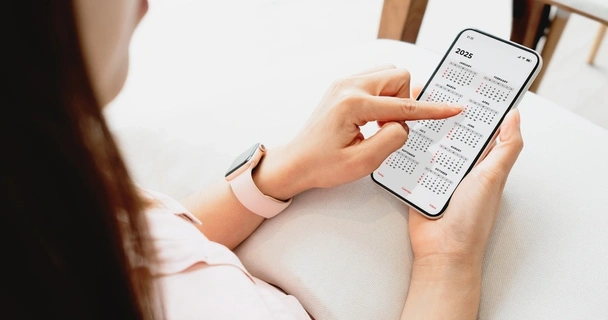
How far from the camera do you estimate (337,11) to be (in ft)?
5.55

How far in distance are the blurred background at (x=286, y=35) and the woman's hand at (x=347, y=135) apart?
861 millimetres

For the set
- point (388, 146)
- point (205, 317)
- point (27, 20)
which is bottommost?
point (205, 317)

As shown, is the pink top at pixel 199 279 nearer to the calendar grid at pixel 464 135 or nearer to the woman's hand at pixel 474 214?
the woman's hand at pixel 474 214

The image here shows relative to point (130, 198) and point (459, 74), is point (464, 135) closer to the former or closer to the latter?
point (459, 74)

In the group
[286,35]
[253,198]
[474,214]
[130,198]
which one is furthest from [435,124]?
[286,35]

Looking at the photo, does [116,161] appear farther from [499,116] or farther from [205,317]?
[499,116]

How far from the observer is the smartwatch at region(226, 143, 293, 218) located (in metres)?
0.60

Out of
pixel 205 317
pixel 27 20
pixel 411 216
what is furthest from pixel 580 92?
pixel 27 20

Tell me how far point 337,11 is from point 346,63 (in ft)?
3.27

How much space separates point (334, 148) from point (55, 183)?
344 mm

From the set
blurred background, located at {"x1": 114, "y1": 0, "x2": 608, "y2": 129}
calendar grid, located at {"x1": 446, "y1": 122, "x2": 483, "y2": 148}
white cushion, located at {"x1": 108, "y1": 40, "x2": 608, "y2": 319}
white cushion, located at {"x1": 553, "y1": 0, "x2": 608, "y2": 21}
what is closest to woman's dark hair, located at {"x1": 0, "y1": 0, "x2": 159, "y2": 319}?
white cushion, located at {"x1": 108, "y1": 40, "x2": 608, "y2": 319}

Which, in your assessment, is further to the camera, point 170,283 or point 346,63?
point 346,63

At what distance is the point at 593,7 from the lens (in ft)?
2.31

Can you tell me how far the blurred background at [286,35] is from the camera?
1.44m
